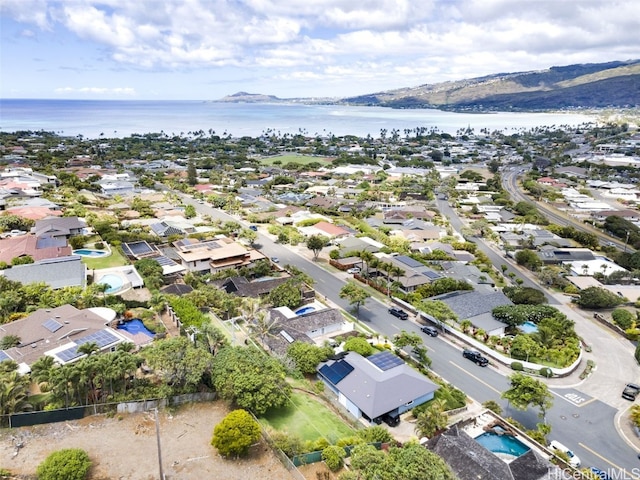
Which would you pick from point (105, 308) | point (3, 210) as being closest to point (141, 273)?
point (105, 308)

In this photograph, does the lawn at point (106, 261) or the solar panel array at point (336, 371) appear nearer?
the solar panel array at point (336, 371)

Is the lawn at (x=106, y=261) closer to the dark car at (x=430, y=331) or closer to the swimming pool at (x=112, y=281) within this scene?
the swimming pool at (x=112, y=281)

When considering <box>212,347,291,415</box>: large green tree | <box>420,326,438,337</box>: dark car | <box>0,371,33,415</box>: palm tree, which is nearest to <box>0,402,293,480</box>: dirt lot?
<box>0,371,33,415</box>: palm tree

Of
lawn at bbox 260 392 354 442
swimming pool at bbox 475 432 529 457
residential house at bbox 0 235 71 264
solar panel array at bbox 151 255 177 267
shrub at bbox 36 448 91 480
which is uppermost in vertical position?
residential house at bbox 0 235 71 264

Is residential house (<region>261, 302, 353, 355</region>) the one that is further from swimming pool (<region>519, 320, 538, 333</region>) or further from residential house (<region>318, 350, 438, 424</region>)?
swimming pool (<region>519, 320, 538, 333</region>)

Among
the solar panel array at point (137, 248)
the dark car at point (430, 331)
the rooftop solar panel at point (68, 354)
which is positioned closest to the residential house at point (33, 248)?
the solar panel array at point (137, 248)
